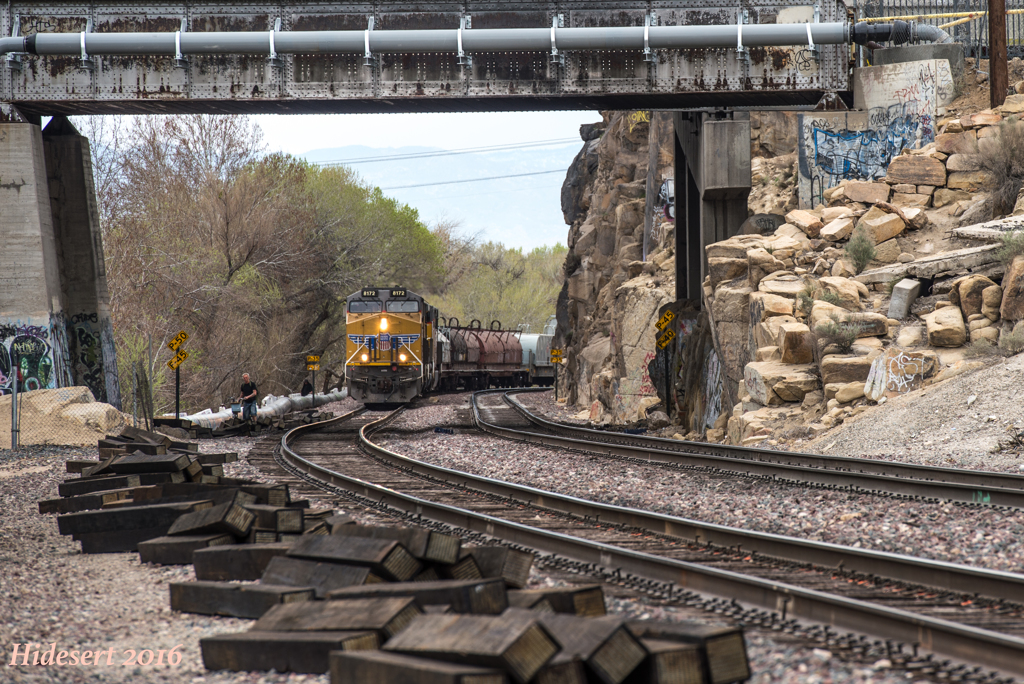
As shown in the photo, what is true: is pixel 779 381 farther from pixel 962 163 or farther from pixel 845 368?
pixel 962 163

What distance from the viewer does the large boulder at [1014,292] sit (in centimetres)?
1438

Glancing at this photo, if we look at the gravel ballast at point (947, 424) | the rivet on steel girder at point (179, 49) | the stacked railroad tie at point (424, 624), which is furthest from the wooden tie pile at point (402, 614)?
the rivet on steel girder at point (179, 49)

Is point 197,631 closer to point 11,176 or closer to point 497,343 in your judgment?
point 11,176

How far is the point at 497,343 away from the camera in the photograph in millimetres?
51781

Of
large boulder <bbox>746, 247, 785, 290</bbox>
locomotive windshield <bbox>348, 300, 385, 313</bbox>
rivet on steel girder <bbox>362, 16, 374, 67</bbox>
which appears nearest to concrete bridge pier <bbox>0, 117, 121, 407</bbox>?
rivet on steel girder <bbox>362, 16, 374, 67</bbox>

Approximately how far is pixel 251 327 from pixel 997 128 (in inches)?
1193

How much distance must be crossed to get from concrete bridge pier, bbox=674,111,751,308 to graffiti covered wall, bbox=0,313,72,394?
1461cm

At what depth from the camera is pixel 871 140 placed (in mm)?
20391

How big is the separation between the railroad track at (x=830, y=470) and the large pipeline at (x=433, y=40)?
7.67 metres

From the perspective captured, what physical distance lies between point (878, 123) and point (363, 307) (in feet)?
56.0

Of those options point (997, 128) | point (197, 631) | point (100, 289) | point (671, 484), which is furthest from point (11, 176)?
point (997, 128)

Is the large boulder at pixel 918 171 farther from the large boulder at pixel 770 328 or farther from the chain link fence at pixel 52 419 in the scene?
the chain link fence at pixel 52 419

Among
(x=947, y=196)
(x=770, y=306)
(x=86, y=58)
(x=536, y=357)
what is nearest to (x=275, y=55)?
(x=86, y=58)

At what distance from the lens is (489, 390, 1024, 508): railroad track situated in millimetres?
9102
